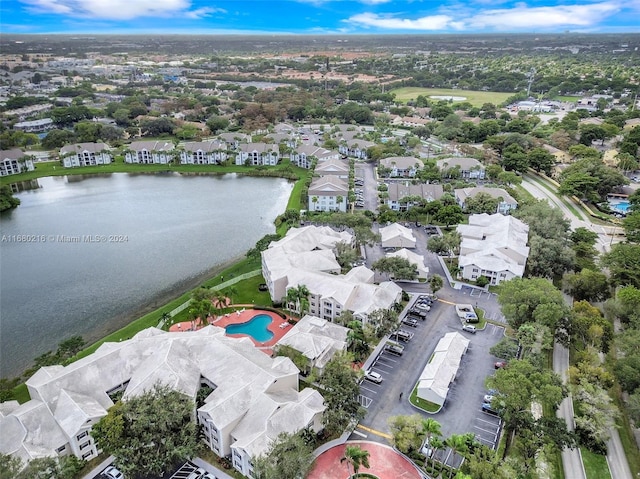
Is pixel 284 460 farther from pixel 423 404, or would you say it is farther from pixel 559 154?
pixel 559 154

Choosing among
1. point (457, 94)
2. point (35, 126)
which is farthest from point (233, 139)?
point (457, 94)

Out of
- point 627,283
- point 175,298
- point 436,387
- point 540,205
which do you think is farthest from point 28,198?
point 627,283

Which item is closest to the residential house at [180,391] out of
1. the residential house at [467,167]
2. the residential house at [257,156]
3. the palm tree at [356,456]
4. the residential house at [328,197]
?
the palm tree at [356,456]

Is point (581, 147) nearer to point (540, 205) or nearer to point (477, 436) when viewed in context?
point (540, 205)

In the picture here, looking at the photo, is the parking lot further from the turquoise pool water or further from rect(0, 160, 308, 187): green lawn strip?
rect(0, 160, 308, 187): green lawn strip

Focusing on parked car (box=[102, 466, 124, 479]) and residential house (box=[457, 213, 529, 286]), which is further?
residential house (box=[457, 213, 529, 286])

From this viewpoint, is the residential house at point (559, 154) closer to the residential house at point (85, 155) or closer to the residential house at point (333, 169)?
the residential house at point (333, 169)

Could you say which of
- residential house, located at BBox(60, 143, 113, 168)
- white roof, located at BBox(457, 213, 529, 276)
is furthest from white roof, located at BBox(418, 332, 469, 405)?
residential house, located at BBox(60, 143, 113, 168)
